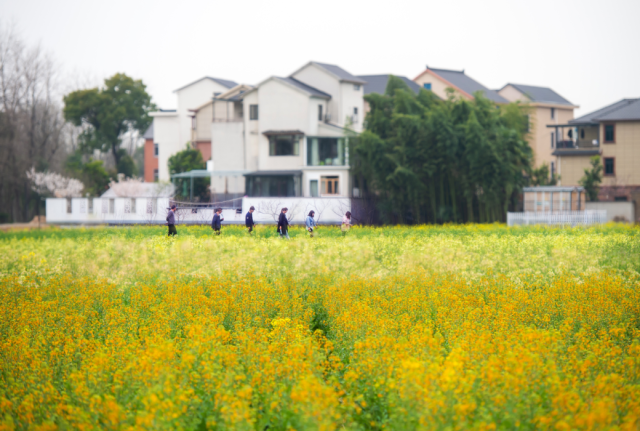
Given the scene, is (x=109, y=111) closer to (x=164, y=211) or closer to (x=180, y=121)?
(x=180, y=121)

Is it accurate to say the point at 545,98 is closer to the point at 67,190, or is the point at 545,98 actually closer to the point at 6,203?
the point at 67,190

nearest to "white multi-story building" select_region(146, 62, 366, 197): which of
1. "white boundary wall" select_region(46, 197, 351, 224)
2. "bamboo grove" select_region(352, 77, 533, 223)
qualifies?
"bamboo grove" select_region(352, 77, 533, 223)

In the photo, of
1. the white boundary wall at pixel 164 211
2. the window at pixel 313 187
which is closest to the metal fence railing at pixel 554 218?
the white boundary wall at pixel 164 211

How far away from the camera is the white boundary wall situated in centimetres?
1959

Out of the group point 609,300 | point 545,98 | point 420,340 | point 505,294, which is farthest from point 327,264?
point 545,98

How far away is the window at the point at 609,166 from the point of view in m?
46.8

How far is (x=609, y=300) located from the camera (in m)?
9.57

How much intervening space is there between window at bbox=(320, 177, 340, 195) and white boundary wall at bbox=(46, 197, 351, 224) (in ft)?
36.3

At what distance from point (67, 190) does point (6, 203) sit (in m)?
8.75

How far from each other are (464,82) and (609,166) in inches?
811

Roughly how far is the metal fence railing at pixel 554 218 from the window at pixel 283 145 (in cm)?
1637

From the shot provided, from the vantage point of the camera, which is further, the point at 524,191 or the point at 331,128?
the point at 331,128

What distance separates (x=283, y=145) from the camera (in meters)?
43.5

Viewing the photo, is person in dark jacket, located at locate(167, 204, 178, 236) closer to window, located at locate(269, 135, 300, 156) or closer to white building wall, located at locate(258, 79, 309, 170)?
white building wall, located at locate(258, 79, 309, 170)
